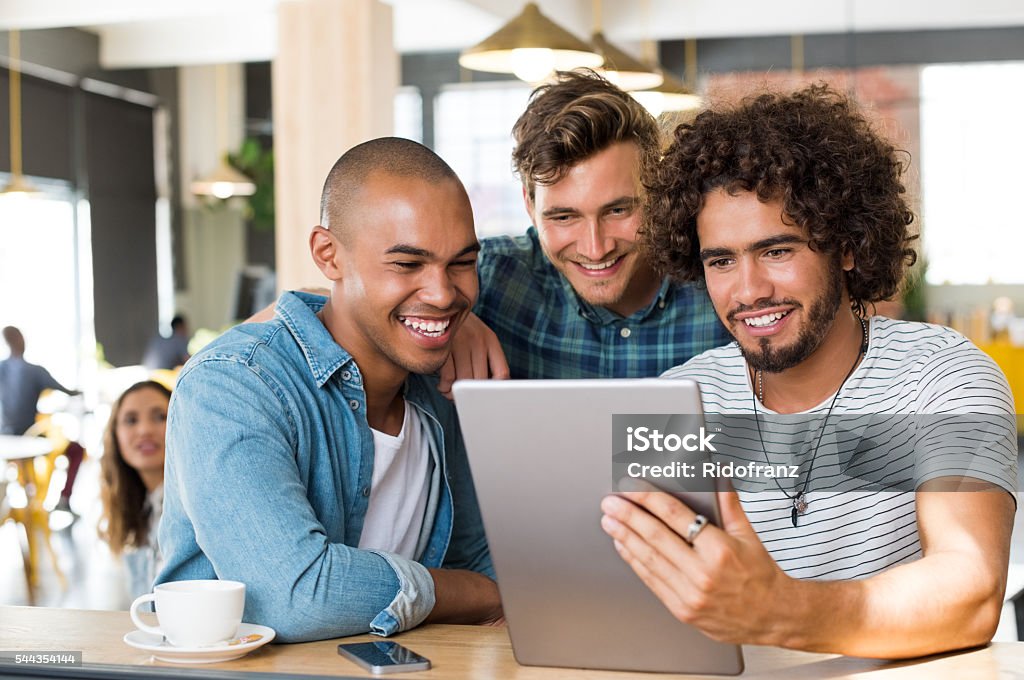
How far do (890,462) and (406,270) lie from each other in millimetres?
833

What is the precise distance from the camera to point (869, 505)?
1.84 metres

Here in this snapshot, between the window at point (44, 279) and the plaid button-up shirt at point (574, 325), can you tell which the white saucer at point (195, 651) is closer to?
the plaid button-up shirt at point (574, 325)

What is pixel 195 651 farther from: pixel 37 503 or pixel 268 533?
pixel 37 503

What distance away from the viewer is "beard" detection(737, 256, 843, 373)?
6.29 ft

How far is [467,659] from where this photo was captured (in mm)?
1487

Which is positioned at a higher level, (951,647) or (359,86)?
(359,86)

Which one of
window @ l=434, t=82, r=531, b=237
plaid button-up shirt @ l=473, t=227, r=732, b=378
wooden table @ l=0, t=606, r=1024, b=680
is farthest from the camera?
window @ l=434, t=82, r=531, b=237

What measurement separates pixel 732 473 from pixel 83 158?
851 cm

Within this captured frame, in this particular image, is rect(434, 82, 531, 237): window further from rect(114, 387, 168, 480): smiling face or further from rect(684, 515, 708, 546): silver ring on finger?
rect(684, 515, 708, 546): silver ring on finger

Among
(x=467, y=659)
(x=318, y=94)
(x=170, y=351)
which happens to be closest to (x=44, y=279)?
(x=170, y=351)

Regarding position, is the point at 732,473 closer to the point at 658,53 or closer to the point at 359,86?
the point at 359,86

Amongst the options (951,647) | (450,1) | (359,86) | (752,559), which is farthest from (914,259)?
(450,1)

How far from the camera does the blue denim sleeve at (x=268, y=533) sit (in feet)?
5.13

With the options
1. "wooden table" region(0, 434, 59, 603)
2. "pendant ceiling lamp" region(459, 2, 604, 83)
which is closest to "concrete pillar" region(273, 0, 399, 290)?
"pendant ceiling lamp" region(459, 2, 604, 83)
